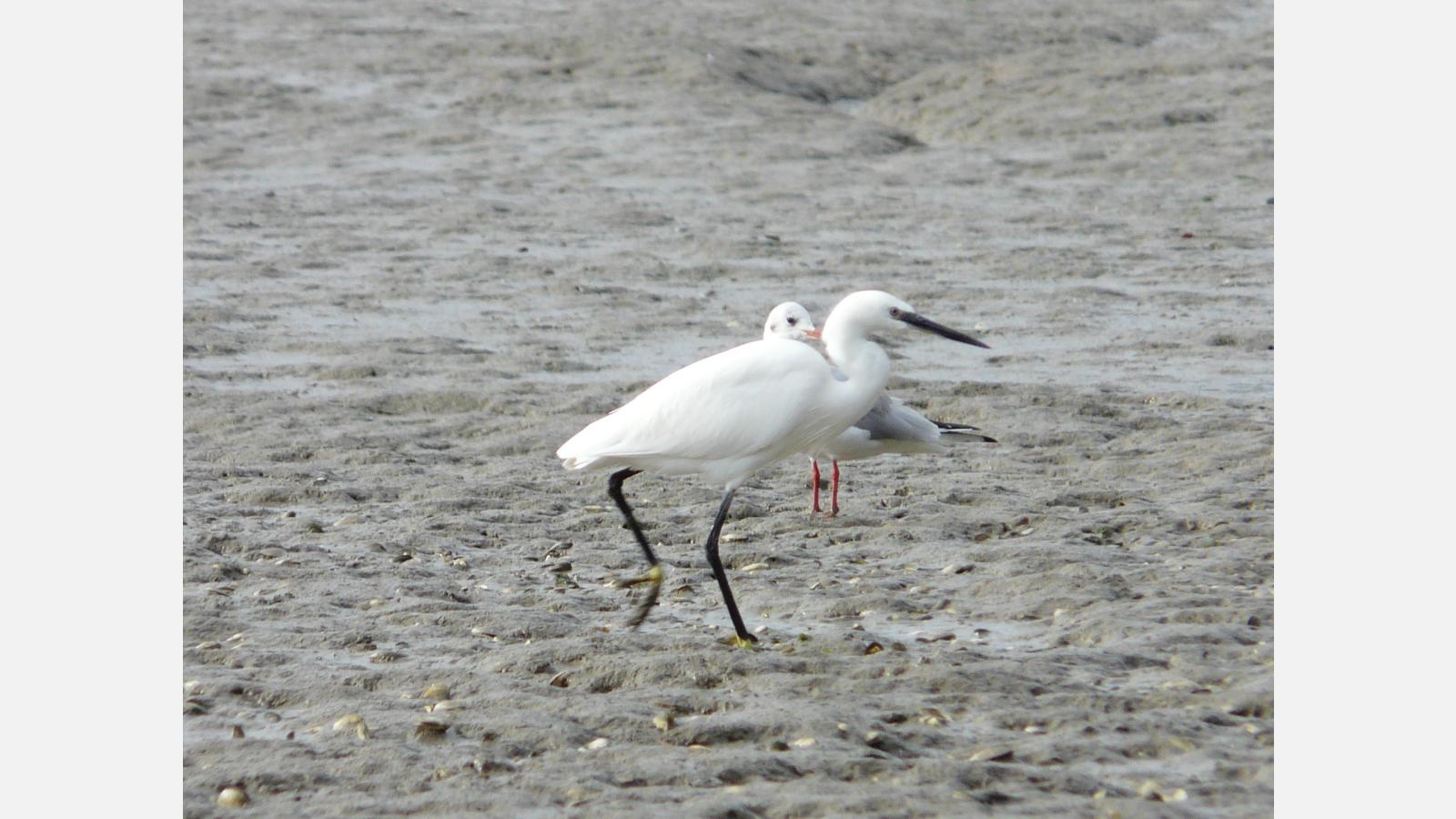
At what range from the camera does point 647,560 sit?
675 cm

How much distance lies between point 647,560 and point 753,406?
3.14 ft

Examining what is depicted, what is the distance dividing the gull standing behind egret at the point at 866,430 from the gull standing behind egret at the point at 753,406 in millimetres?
1442

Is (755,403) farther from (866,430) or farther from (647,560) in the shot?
(866,430)

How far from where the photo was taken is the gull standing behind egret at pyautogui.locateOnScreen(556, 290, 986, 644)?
6074 mm

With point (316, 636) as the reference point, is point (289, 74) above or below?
above

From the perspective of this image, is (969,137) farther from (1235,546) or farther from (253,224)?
(1235,546)

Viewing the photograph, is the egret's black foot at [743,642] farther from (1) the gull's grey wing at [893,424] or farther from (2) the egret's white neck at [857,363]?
(1) the gull's grey wing at [893,424]

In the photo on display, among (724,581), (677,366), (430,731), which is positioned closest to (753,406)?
(724,581)

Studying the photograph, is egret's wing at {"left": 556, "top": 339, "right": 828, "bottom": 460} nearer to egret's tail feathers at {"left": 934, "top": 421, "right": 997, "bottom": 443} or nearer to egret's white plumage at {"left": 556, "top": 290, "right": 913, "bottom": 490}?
egret's white plumage at {"left": 556, "top": 290, "right": 913, "bottom": 490}

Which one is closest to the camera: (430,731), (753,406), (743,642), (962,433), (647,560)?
(430,731)

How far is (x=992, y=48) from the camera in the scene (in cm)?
2080

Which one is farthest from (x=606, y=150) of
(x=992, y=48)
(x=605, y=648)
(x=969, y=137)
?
(x=605, y=648)

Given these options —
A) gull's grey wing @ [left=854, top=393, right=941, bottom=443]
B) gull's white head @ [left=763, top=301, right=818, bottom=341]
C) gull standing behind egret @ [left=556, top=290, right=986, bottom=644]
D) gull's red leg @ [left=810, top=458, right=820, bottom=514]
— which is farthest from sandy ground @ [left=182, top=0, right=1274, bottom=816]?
gull's white head @ [left=763, top=301, right=818, bottom=341]

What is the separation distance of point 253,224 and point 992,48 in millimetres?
10148
